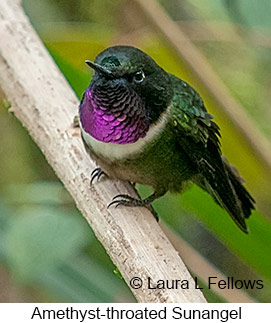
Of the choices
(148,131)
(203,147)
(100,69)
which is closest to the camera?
(100,69)

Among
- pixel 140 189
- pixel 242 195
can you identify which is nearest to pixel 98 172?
pixel 140 189

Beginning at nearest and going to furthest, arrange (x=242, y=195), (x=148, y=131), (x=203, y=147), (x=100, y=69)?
(x=100, y=69), (x=148, y=131), (x=203, y=147), (x=242, y=195)

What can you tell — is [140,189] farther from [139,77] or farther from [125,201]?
[139,77]

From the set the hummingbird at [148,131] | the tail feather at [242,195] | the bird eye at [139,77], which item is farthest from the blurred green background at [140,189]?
the bird eye at [139,77]

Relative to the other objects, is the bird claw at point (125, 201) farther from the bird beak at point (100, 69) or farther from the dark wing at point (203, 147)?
the bird beak at point (100, 69)

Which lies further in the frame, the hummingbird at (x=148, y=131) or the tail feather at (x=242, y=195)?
the tail feather at (x=242, y=195)

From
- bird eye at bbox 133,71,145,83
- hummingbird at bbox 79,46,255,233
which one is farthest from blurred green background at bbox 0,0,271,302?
bird eye at bbox 133,71,145,83
